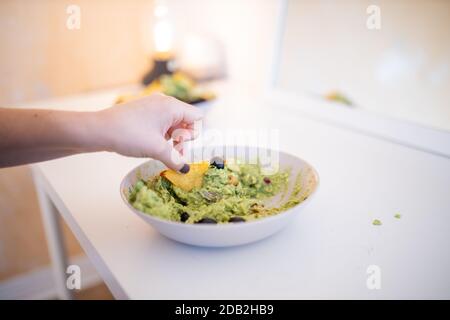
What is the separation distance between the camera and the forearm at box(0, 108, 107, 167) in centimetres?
55

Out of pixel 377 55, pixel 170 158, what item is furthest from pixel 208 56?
pixel 170 158

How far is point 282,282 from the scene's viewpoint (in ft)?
1.70

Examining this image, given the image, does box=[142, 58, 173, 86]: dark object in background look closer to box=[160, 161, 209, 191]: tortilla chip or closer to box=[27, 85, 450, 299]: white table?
box=[27, 85, 450, 299]: white table

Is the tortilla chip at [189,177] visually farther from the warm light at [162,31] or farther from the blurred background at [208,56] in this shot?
the warm light at [162,31]

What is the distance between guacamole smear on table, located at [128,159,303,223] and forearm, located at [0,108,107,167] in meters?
0.10

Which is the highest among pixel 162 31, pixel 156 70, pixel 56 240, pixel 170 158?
pixel 162 31

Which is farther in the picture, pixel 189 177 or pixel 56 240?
pixel 56 240

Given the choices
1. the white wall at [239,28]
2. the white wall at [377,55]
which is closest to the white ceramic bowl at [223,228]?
the white wall at [377,55]

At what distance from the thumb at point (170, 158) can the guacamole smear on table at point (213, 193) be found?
0.06 ft

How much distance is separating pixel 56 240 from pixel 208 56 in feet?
2.58

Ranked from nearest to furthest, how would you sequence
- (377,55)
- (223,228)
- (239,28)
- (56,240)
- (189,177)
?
(223,228) < (189,177) < (377,55) < (56,240) < (239,28)

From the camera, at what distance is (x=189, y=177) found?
0.64 m

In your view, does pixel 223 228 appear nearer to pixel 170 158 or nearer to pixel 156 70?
pixel 170 158

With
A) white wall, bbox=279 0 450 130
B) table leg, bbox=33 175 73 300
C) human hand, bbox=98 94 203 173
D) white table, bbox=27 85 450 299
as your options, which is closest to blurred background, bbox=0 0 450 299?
white wall, bbox=279 0 450 130
